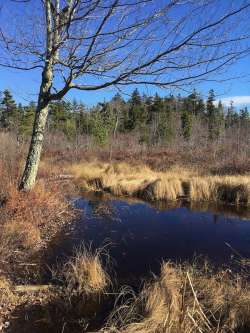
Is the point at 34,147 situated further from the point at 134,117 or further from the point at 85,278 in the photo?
the point at 134,117

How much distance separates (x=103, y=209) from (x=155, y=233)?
9.09ft

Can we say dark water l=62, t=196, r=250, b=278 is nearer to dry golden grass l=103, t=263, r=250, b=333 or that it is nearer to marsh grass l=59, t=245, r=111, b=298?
marsh grass l=59, t=245, r=111, b=298

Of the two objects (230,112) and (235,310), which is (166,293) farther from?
(230,112)

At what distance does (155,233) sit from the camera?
28.0 ft

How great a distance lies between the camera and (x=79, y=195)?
13234 mm

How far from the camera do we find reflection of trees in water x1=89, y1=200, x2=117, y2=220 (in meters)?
10.2

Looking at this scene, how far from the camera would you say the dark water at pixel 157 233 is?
6805 mm

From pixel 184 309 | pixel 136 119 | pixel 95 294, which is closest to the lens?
pixel 184 309

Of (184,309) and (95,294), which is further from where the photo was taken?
(95,294)

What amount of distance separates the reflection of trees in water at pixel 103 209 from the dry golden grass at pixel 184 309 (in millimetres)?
5229

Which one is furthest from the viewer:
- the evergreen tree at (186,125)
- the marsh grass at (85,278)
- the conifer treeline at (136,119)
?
the evergreen tree at (186,125)

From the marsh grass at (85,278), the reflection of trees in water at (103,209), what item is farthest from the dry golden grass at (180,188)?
the marsh grass at (85,278)

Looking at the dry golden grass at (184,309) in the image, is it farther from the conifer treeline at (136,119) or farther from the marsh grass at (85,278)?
the conifer treeline at (136,119)

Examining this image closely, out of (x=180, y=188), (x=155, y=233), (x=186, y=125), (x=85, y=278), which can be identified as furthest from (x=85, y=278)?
(x=186, y=125)
